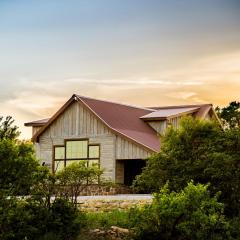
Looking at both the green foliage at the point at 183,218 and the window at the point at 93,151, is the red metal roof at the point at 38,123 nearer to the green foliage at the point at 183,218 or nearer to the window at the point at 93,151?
the window at the point at 93,151

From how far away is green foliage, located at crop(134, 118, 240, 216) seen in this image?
2152cm

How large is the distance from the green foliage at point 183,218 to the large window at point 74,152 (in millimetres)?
18773

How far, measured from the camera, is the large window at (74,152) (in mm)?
38406

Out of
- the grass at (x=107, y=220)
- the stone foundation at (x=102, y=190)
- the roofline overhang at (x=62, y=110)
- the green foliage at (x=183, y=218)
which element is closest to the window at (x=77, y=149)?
the roofline overhang at (x=62, y=110)

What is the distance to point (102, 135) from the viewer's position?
37.9m

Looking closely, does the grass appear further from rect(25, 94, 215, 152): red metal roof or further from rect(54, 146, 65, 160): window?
rect(54, 146, 65, 160): window

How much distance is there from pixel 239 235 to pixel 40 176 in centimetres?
603

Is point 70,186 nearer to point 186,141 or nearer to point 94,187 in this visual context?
point 186,141

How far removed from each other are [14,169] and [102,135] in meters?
19.6

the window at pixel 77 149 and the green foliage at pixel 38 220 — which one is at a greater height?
the window at pixel 77 149

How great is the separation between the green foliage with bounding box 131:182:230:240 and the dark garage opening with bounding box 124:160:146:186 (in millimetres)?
18688

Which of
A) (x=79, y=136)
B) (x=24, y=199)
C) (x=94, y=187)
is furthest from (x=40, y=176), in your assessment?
(x=79, y=136)

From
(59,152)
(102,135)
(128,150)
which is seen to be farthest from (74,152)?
(128,150)

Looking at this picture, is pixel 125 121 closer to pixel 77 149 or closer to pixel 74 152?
pixel 77 149
